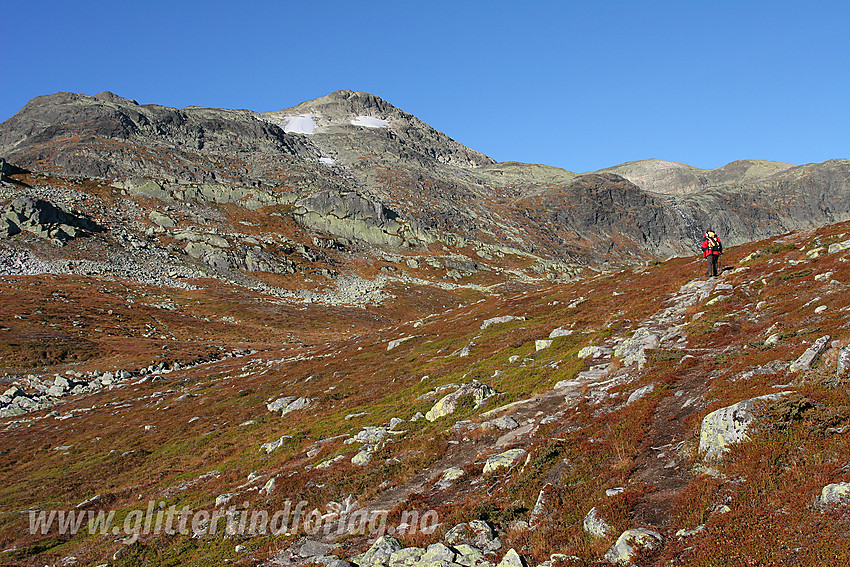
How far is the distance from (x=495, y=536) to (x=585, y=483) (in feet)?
8.78

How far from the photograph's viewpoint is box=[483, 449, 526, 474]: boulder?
47.2 feet

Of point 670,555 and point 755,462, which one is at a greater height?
point 755,462

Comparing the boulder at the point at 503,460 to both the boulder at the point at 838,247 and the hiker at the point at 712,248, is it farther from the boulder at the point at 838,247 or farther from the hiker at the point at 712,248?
the boulder at the point at 838,247

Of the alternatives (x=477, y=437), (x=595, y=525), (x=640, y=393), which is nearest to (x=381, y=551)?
(x=595, y=525)

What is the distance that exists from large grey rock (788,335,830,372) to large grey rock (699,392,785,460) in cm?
217

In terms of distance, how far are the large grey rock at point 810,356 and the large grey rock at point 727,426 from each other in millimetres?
2169

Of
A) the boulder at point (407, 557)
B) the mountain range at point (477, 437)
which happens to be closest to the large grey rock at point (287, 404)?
the mountain range at point (477, 437)

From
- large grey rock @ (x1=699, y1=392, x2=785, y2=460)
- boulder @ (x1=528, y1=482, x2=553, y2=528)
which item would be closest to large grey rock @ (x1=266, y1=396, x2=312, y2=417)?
boulder @ (x1=528, y1=482, x2=553, y2=528)

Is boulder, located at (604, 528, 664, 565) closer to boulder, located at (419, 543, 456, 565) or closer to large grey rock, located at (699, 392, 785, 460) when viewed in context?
large grey rock, located at (699, 392, 785, 460)

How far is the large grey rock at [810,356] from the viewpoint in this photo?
1241 cm

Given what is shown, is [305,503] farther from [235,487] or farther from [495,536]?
[495,536]

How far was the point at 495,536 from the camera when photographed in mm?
11023

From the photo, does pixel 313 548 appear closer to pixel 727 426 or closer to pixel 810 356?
pixel 727 426

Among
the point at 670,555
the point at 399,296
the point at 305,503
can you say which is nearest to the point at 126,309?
the point at 399,296
